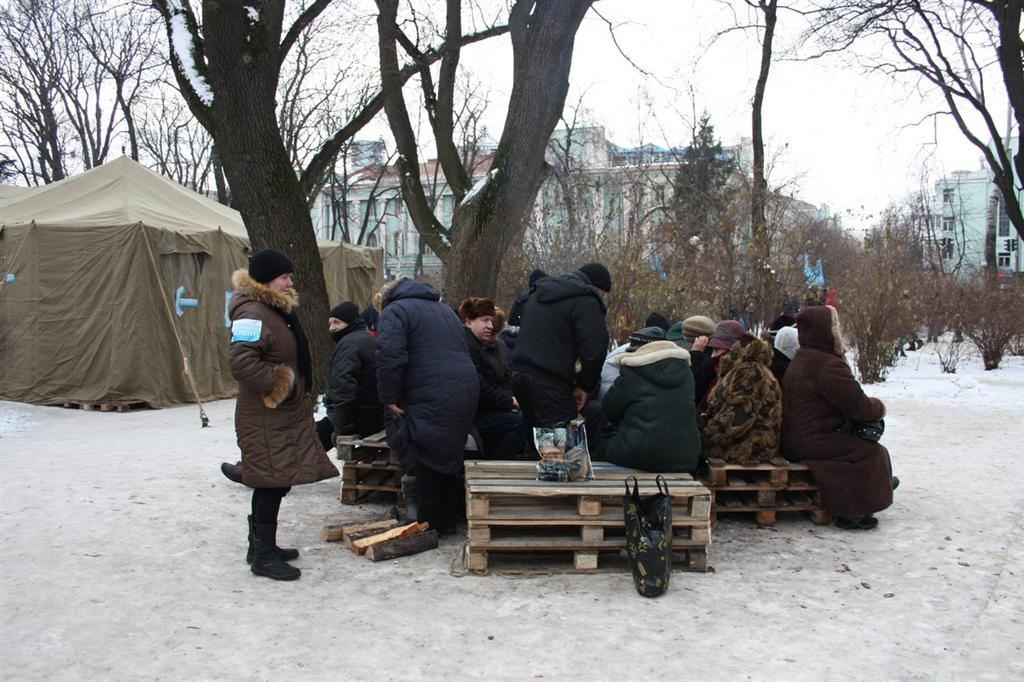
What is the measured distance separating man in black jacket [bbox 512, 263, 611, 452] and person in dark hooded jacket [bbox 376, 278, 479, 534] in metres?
0.38

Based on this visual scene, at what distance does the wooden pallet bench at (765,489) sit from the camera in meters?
5.86

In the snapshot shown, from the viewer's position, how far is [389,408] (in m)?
5.46

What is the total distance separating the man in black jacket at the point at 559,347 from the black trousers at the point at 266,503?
1673 mm

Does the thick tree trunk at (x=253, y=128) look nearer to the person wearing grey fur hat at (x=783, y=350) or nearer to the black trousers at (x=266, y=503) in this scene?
the black trousers at (x=266, y=503)

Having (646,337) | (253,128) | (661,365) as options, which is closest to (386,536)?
(661,365)

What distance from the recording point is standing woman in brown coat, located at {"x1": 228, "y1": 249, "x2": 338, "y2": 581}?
4629mm

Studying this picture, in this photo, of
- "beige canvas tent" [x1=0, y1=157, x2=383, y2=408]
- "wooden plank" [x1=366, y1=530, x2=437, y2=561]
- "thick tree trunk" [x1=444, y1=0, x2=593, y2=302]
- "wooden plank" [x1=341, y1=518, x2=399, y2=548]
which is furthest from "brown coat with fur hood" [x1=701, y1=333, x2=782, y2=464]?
"beige canvas tent" [x1=0, y1=157, x2=383, y2=408]

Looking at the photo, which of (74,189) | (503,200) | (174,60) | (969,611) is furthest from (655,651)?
(74,189)

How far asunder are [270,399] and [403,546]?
1299mm

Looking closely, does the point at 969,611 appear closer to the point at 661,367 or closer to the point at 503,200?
the point at 661,367

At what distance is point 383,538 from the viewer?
205 inches

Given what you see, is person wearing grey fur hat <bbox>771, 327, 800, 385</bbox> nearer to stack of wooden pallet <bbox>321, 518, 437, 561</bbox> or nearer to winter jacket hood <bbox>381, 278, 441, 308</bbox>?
winter jacket hood <bbox>381, 278, 441, 308</bbox>

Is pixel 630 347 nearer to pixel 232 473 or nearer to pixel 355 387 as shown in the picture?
pixel 355 387

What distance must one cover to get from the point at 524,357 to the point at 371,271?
557 inches
